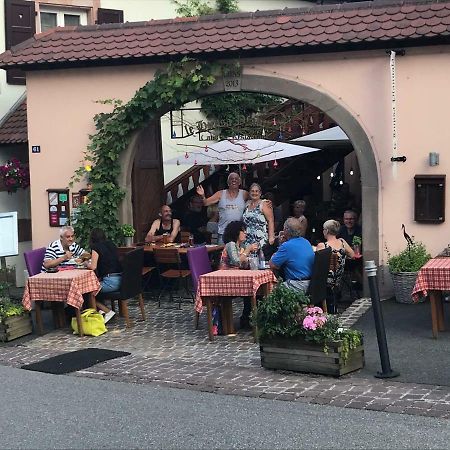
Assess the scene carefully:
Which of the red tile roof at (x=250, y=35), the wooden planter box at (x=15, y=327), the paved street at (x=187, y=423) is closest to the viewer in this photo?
the paved street at (x=187, y=423)

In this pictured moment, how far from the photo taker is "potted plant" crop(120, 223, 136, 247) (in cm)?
1262

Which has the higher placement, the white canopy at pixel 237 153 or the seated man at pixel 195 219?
the white canopy at pixel 237 153

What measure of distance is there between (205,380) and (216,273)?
6.72 ft

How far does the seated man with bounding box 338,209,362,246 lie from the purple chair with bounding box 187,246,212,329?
2.36 m

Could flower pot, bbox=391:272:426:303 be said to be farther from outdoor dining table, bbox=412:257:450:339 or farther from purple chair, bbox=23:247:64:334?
purple chair, bbox=23:247:64:334

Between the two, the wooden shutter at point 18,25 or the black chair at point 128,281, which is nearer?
the black chair at point 128,281

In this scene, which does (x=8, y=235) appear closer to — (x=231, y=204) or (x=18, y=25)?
(x=231, y=204)

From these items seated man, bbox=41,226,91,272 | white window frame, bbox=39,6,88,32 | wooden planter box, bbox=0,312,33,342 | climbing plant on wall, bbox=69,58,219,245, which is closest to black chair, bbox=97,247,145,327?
seated man, bbox=41,226,91,272

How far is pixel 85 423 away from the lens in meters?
6.38

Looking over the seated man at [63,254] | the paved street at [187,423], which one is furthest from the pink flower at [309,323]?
the seated man at [63,254]

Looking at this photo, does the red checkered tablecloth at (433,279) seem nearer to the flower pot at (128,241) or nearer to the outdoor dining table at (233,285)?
the outdoor dining table at (233,285)

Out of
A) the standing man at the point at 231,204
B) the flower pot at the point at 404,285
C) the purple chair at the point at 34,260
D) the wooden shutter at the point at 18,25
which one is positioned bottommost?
the flower pot at the point at 404,285

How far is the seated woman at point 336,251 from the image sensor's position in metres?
10.7

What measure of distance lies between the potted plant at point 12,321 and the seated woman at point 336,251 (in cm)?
382
